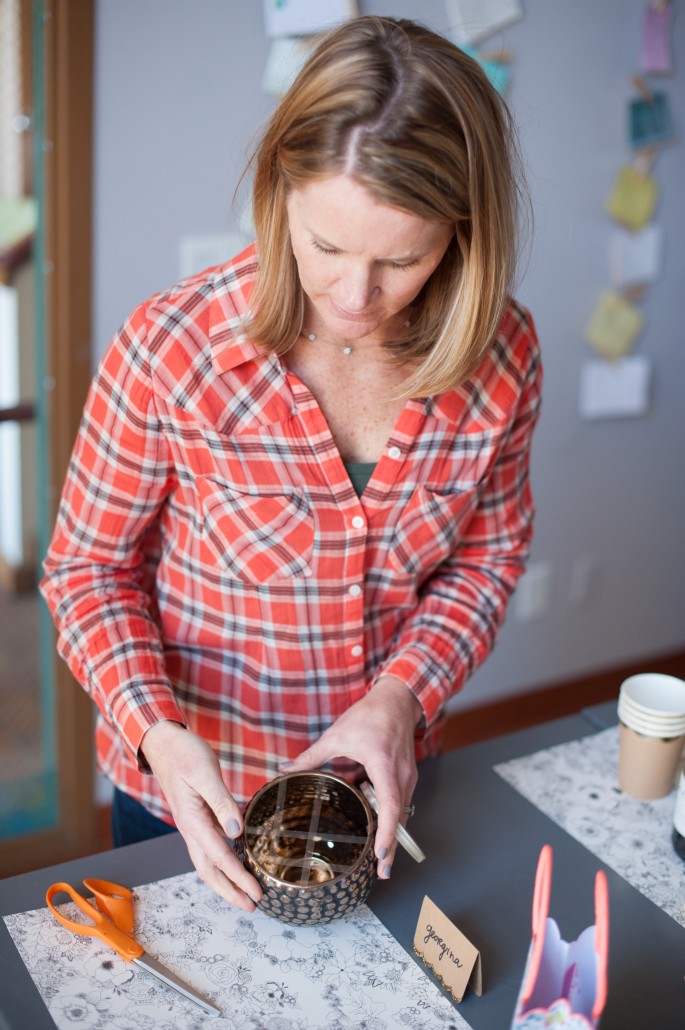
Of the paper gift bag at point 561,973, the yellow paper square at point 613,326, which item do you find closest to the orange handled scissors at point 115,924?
the paper gift bag at point 561,973

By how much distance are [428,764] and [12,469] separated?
4.00ft

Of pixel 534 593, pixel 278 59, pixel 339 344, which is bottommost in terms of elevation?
pixel 534 593

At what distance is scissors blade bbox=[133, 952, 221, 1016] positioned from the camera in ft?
2.83

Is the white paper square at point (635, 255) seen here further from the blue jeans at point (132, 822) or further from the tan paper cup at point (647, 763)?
the blue jeans at point (132, 822)

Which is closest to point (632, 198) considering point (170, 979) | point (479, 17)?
point (479, 17)

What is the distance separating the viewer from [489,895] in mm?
1017

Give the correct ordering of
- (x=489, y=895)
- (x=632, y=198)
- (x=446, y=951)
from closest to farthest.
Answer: (x=446, y=951) < (x=489, y=895) < (x=632, y=198)

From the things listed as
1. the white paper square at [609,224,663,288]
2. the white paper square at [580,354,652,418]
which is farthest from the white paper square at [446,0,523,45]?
the white paper square at [580,354,652,418]

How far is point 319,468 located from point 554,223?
156cm

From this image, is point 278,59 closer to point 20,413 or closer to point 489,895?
point 20,413

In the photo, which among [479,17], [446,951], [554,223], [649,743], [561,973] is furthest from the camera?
[554,223]

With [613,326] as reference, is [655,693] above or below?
below

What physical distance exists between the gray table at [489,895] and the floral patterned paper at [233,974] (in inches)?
0.9

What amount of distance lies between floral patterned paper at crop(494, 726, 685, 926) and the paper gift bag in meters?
0.25
